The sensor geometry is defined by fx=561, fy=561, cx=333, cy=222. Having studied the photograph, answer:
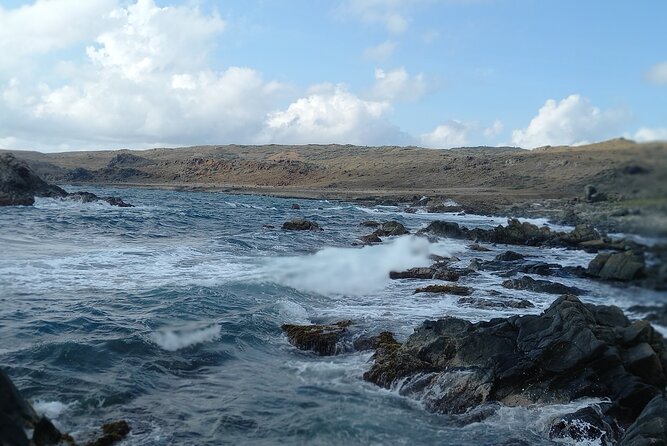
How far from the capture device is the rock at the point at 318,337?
1423cm

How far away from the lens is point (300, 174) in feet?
422

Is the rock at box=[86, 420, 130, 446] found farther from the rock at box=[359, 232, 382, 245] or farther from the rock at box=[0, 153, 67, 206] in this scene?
the rock at box=[0, 153, 67, 206]

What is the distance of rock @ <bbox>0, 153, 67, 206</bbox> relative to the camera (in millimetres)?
50812

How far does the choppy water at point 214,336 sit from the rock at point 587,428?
0.33 m

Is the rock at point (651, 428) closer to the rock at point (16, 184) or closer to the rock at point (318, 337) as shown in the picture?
the rock at point (318, 337)

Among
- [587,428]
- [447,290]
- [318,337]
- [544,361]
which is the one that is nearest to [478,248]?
[447,290]

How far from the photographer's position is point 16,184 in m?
54.2

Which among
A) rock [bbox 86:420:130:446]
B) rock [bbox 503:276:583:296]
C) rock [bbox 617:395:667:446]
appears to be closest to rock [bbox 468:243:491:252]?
rock [bbox 503:276:583:296]

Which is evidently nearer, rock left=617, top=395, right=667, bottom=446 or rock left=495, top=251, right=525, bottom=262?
rock left=617, top=395, right=667, bottom=446

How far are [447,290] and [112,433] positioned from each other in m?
14.5

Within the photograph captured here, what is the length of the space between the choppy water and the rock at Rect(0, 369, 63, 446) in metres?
2.11

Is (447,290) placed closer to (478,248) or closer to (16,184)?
(478,248)

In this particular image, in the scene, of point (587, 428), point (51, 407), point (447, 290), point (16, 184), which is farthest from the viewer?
point (16, 184)

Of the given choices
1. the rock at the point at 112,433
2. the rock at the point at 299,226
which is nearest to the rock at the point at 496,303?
the rock at the point at 112,433
